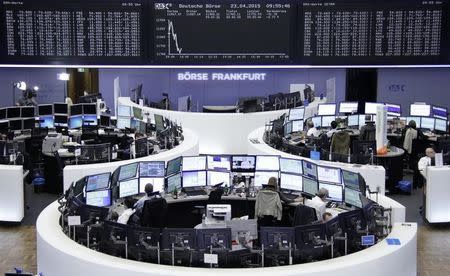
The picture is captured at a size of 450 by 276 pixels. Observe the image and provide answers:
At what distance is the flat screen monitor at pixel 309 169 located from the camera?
→ 36.7 feet

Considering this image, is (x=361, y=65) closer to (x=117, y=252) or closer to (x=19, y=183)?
(x=19, y=183)

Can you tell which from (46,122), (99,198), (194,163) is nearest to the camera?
(99,198)

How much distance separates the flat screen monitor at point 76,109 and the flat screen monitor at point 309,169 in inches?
291

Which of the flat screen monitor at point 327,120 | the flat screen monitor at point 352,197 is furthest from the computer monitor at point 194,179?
the flat screen monitor at point 327,120

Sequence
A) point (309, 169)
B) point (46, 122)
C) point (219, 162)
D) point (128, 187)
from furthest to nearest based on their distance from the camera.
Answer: point (46, 122), point (219, 162), point (309, 169), point (128, 187)

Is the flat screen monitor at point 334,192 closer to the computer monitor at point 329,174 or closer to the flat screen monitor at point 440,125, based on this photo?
the computer monitor at point 329,174

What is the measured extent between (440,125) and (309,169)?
667cm

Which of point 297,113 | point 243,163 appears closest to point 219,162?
point 243,163

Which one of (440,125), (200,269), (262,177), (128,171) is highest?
(440,125)

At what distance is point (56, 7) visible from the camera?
13.1m

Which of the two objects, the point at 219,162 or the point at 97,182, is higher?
the point at 219,162

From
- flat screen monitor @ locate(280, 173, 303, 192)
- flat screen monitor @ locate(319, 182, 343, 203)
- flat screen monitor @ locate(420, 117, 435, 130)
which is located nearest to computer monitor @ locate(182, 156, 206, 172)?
flat screen monitor @ locate(280, 173, 303, 192)

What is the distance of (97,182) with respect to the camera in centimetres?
1059

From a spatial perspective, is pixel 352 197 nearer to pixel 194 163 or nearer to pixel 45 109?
pixel 194 163
